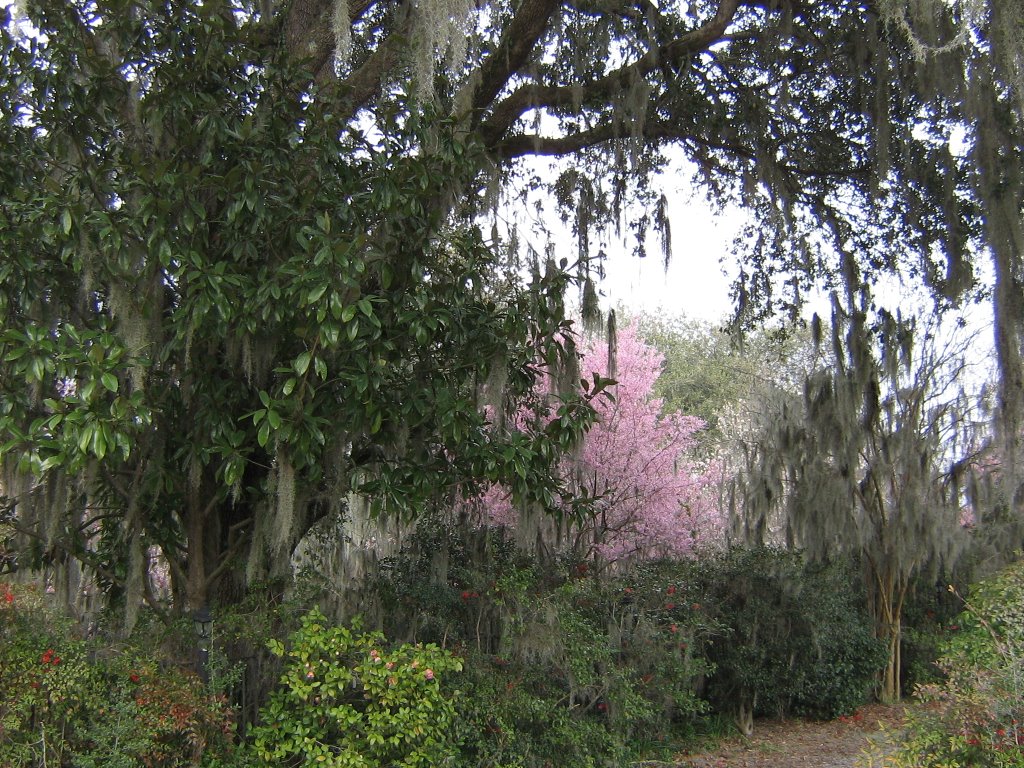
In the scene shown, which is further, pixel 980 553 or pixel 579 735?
pixel 980 553

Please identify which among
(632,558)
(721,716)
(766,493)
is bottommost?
(721,716)

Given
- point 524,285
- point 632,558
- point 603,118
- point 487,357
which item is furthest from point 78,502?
point 632,558

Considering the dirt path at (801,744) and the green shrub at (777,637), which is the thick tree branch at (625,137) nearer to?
the green shrub at (777,637)

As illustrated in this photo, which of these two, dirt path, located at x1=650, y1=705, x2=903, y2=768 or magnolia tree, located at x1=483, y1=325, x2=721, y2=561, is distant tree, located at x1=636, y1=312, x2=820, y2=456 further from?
dirt path, located at x1=650, y1=705, x2=903, y2=768

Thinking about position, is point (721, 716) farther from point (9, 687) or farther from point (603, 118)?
point (9, 687)

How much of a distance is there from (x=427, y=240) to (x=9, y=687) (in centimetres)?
275

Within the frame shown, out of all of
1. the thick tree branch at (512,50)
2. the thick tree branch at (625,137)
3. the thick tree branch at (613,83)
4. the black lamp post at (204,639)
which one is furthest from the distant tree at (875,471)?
the black lamp post at (204,639)

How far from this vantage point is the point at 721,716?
316 inches

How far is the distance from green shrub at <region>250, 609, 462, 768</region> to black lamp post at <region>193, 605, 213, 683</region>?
1.17 ft

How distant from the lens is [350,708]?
392cm

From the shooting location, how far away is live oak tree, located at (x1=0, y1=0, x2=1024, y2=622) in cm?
365

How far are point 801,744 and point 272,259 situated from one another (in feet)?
21.6

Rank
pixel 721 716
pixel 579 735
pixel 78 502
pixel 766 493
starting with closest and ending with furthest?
pixel 78 502, pixel 579 735, pixel 721 716, pixel 766 493

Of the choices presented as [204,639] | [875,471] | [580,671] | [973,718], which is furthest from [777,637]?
[204,639]
